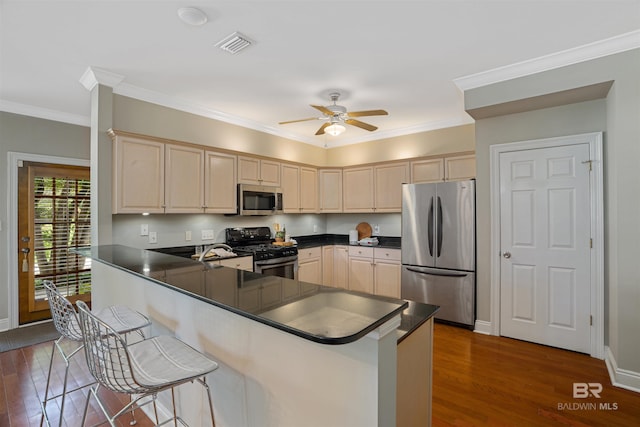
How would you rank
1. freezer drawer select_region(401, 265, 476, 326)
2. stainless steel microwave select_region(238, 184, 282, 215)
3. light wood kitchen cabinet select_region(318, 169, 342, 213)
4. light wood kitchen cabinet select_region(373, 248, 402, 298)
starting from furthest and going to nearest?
light wood kitchen cabinet select_region(318, 169, 342, 213)
light wood kitchen cabinet select_region(373, 248, 402, 298)
stainless steel microwave select_region(238, 184, 282, 215)
freezer drawer select_region(401, 265, 476, 326)

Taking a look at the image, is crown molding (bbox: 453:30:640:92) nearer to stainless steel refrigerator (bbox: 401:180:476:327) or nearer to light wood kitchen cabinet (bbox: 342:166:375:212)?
stainless steel refrigerator (bbox: 401:180:476:327)

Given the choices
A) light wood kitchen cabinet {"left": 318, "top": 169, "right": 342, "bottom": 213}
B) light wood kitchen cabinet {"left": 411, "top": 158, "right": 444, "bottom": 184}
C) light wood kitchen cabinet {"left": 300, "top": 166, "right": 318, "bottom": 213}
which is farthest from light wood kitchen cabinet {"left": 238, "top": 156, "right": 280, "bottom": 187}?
light wood kitchen cabinet {"left": 411, "top": 158, "right": 444, "bottom": 184}

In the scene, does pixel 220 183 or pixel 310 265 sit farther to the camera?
pixel 310 265

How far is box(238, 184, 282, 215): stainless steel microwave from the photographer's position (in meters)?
4.04

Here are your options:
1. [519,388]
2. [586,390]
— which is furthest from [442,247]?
[586,390]

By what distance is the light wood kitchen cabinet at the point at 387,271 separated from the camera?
173 inches

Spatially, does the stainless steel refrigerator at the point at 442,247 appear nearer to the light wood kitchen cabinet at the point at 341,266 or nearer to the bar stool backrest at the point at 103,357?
the light wood kitchen cabinet at the point at 341,266

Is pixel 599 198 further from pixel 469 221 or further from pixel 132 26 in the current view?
pixel 132 26

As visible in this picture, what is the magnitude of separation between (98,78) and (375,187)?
3626 millimetres

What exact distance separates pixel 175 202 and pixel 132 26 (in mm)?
1690

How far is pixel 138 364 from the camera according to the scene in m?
1.38

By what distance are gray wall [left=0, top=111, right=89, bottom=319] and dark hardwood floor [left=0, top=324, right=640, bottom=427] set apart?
4.05 feet

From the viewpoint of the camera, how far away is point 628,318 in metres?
2.39

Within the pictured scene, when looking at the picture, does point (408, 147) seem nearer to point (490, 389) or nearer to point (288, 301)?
point (490, 389)
